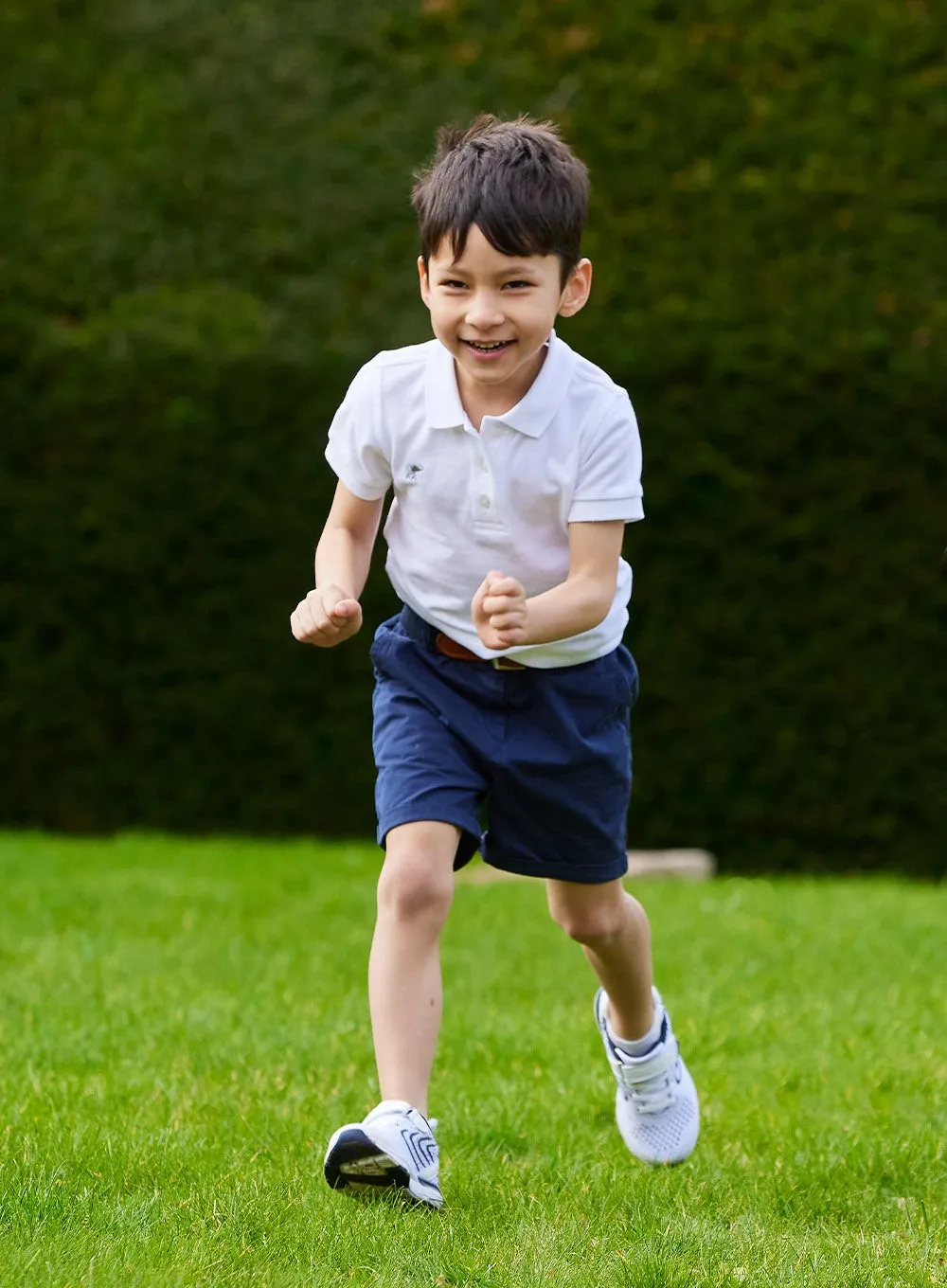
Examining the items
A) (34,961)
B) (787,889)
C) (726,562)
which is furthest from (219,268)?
(34,961)

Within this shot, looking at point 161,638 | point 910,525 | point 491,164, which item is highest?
point 491,164

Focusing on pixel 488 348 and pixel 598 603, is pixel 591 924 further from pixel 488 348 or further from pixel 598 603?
pixel 488 348

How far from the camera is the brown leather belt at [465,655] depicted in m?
3.16

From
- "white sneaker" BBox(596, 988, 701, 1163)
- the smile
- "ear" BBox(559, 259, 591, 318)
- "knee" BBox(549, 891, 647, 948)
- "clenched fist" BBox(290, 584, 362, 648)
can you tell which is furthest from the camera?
"white sneaker" BBox(596, 988, 701, 1163)

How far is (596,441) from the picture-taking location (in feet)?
10.1

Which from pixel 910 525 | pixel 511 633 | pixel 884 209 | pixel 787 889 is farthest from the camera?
pixel 884 209

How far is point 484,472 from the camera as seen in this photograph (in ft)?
10.1

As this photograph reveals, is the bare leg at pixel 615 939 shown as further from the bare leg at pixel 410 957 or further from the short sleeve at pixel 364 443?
the short sleeve at pixel 364 443

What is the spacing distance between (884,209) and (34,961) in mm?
6057

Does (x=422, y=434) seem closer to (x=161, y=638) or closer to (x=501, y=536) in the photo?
(x=501, y=536)

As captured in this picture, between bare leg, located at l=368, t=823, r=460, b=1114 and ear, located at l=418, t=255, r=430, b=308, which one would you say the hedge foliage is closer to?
ear, located at l=418, t=255, r=430, b=308

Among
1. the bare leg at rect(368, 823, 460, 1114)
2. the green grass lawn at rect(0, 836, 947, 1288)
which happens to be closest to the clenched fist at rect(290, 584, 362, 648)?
the bare leg at rect(368, 823, 460, 1114)

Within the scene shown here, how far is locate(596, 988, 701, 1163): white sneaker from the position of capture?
340 centimetres

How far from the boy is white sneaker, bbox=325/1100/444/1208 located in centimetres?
1
